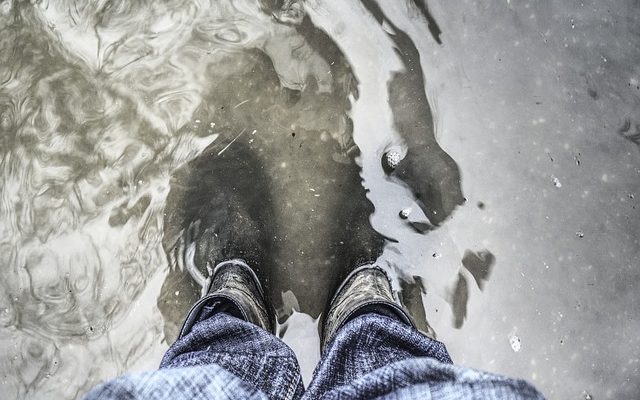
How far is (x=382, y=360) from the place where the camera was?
3.38 feet

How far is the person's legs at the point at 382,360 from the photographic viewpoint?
2.53ft

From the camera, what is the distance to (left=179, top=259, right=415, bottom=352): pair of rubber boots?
4.25 feet

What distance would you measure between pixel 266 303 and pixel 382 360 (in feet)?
1.90

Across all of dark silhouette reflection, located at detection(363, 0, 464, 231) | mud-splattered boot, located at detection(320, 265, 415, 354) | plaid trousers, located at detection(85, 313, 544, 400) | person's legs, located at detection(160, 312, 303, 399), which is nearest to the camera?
plaid trousers, located at detection(85, 313, 544, 400)

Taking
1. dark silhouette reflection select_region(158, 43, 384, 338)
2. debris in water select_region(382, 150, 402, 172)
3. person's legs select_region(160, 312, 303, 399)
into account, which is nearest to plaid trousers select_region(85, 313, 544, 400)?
person's legs select_region(160, 312, 303, 399)

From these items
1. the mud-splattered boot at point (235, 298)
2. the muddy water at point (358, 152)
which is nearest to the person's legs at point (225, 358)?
Answer: the mud-splattered boot at point (235, 298)

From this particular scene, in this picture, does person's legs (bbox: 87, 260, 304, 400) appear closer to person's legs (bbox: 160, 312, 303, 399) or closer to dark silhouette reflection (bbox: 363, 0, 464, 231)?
person's legs (bbox: 160, 312, 303, 399)

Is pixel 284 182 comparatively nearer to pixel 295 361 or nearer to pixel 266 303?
pixel 266 303

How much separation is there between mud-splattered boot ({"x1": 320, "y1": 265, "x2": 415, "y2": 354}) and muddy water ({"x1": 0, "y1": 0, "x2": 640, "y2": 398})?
0.14 m

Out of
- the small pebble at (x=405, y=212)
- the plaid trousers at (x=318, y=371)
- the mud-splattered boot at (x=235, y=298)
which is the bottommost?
the mud-splattered boot at (x=235, y=298)

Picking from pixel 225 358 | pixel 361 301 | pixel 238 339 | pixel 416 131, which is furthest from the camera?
pixel 416 131

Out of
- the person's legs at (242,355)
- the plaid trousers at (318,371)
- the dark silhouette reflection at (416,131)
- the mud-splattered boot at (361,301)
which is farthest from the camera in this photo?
the dark silhouette reflection at (416,131)

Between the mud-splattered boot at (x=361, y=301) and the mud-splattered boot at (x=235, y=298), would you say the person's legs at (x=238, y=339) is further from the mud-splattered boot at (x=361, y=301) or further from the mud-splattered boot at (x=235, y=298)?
the mud-splattered boot at (x=361, y=301)

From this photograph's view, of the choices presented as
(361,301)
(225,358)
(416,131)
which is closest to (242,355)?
(225,358)
